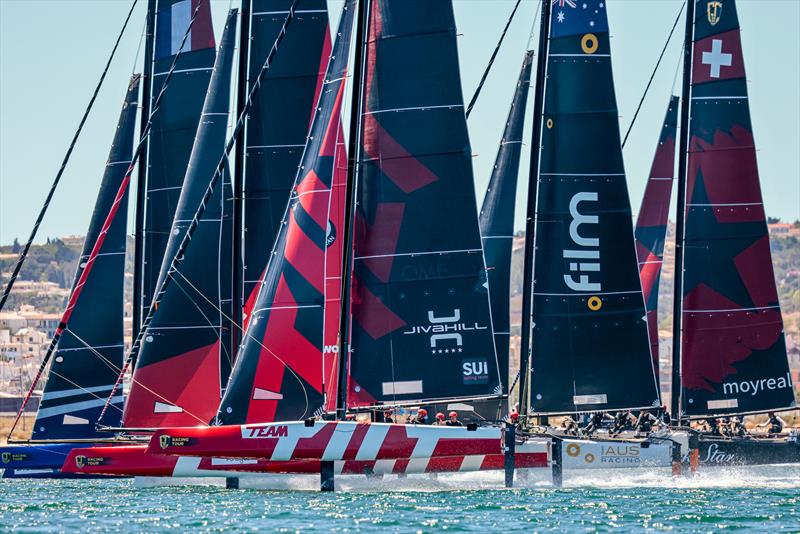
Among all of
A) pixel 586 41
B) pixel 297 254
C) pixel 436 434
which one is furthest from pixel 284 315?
pixel 586 41

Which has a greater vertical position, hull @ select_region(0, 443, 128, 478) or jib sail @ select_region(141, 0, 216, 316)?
jib sail @ select_region(141, 0, 216, 316)

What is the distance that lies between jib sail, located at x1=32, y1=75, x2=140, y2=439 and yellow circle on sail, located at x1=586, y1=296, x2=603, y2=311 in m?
9.25

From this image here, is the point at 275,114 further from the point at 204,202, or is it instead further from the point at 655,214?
the point at 655,214

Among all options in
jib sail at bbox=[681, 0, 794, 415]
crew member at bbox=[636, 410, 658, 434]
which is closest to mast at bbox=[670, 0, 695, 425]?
jib sail at bbox=[681, 0, 794, 415]

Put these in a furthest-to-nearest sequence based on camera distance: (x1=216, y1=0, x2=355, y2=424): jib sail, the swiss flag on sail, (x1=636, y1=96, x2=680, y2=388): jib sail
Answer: (x1=636, y1=96, x2=680, y2=388): jib sail < the swiss flag on sail < (x1=216, y1=0, x2=355, y2=424): jib sail

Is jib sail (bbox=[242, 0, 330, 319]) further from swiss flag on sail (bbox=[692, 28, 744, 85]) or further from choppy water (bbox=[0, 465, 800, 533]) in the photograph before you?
swiss flag on sail (bbox=[692, 28, 744, 85])

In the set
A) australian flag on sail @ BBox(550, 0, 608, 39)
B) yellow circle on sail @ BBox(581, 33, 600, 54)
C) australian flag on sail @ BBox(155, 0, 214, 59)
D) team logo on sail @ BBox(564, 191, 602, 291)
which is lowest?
team logo on sail @ BBox(564, 191, 602, 291)

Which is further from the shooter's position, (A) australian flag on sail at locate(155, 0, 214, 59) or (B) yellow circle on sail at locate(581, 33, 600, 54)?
(A) australian flag on sail at locate(155, 0, 214, 59)

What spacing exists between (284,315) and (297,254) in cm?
104

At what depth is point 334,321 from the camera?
98.7ft

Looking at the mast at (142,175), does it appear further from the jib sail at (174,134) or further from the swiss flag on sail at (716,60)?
the swiss flag on sail at (716,60)

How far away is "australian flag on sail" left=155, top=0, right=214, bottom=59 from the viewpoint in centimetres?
3597

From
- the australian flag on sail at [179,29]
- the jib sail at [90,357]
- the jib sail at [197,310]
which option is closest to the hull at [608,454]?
the jib sail at [197,310]

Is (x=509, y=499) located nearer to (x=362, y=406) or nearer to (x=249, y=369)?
(x=362, y=406)
